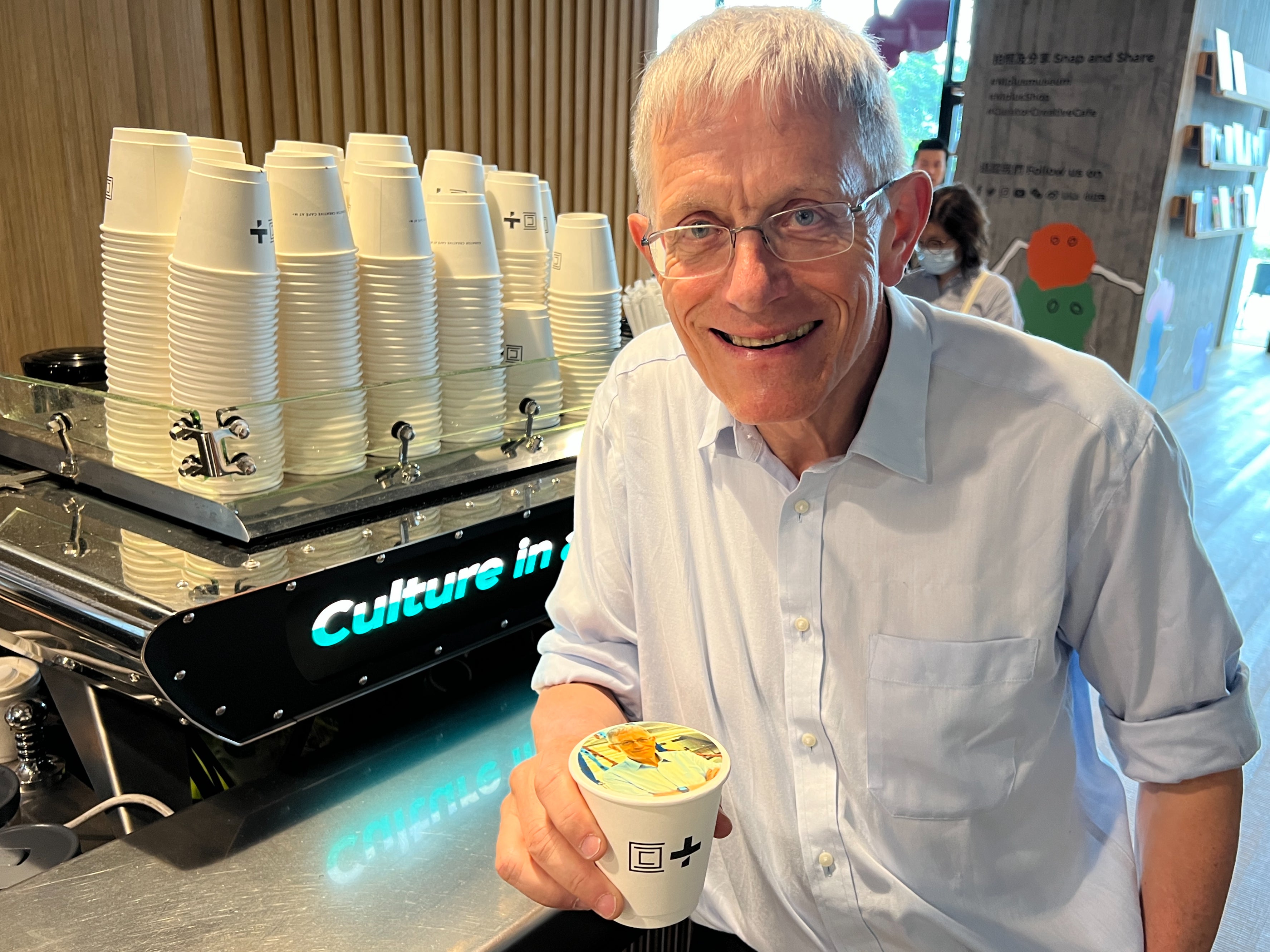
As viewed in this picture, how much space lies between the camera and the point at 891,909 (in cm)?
105

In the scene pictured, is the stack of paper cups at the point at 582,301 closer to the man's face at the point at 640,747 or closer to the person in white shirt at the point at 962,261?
the man's face at the point at 640,747

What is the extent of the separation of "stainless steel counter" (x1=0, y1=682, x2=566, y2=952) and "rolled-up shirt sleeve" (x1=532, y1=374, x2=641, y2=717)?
0.23 metres

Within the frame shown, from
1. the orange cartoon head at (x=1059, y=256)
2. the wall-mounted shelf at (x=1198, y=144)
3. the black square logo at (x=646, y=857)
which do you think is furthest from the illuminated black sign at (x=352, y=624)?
the wall-mounted shelf at (x=1198, y=144)

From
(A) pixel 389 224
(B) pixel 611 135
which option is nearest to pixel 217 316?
(A) pixel 389 224

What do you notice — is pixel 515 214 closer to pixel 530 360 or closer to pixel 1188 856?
pixel 530 360

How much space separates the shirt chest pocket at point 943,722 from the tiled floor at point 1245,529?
4.48 ft

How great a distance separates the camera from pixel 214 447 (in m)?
1.22

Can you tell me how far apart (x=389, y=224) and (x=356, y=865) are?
0.85 meters

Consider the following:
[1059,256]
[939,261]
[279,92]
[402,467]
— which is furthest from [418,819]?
[1059,256]

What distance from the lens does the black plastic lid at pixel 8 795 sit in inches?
48.8

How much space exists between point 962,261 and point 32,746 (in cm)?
391

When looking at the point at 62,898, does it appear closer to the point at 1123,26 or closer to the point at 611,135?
the point at 611,135

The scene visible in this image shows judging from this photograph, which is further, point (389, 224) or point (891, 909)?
point (389, 224)

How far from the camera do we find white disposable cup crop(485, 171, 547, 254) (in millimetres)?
1740
